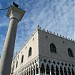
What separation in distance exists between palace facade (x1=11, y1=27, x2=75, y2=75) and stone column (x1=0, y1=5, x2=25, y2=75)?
8422mm

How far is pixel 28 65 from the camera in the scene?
62.4 feet

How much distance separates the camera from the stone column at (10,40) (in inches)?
289

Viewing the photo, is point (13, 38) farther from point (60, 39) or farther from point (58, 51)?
point (60, 39)

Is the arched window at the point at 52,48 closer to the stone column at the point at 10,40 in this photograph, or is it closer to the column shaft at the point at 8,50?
the stone column at the point at 10,40

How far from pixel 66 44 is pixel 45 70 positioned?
653cm

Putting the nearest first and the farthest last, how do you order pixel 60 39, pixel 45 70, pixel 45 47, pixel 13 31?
pixel 13 31 < pixel 45 70 < pixel 45 47 < pixel 60 39

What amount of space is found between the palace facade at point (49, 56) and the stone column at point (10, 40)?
842 cm

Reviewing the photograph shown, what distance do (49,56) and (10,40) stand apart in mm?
10127

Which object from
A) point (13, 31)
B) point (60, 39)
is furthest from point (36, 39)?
point (13, 31)

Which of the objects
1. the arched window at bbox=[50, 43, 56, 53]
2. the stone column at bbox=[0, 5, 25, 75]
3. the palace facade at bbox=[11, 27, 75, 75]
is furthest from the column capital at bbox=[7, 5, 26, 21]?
the arched window at bbox=[50, 43, 56, 53]

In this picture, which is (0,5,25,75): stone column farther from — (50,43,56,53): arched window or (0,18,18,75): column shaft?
(50,43,56,53): arched window

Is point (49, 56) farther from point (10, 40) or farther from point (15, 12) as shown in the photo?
point (10, 40)

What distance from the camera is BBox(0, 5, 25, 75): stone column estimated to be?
734 cm

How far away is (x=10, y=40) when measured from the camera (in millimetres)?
8312
